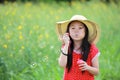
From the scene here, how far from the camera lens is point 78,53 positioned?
4.79 m

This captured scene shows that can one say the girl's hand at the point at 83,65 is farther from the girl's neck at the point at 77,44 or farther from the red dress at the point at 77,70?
the girl's neck at the point at 77,44

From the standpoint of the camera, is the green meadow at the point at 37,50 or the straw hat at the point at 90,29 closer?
the straw hat at the point at 90,29

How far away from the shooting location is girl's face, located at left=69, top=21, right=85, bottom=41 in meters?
4.74

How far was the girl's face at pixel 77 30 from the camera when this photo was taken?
15.5 feet

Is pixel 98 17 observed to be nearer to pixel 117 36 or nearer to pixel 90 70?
pixel 117 36

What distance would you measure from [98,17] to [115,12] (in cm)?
143

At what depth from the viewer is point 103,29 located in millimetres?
10945

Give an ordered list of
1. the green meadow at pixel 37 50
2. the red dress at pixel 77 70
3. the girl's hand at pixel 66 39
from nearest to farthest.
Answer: the girl's hand at pixel 66 39 < the red dress at pixel 77 70 < the green meadow at pixel 37 50

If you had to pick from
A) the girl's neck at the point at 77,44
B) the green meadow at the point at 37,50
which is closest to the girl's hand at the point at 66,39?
the girl's neck at the point at 77,44

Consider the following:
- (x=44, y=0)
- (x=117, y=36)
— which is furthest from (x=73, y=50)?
(x=44, y=0)

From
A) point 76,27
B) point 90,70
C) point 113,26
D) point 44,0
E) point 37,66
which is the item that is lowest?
point 44,0

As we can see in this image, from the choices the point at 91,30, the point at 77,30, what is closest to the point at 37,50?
the point at 91,30

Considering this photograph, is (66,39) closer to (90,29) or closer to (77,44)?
(77,44)

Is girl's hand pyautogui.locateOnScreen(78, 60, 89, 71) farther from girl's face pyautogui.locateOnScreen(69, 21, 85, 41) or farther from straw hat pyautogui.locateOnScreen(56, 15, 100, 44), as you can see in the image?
straw hat pyautogui.locateOnScreen(56, 15, 100, 44)
